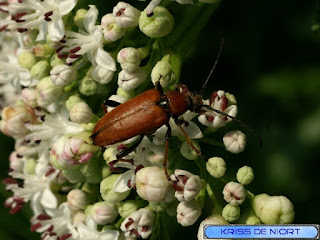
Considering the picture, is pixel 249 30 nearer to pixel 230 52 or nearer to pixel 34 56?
pixel 230 52

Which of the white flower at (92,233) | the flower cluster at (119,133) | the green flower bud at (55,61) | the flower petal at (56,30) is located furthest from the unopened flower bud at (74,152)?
the flower petal at (56,30)

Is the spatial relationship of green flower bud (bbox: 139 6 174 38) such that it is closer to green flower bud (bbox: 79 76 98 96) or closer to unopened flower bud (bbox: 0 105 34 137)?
green flower bud (bbox: 79 76 98 96)

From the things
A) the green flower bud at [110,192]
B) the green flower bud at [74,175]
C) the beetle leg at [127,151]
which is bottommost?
the green flower bud at [74,175]

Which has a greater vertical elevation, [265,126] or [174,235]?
[265,126]

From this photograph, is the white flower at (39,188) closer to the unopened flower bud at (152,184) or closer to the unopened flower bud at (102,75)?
the unopened flower bud at (102,75)

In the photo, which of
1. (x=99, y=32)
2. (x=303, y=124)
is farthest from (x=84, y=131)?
(x=303, y=124)

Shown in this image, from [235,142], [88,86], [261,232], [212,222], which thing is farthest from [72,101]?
[261,232]
